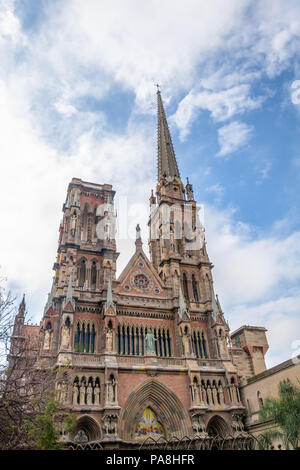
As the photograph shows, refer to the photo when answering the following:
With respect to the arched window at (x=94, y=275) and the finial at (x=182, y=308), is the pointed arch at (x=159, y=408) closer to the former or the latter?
the finial at (x=182, y=308)

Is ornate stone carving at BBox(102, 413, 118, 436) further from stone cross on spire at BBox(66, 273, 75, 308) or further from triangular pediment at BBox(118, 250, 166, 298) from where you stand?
triangular pediment at BBox(118, 250, 166, 298)

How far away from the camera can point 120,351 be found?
1216 inches

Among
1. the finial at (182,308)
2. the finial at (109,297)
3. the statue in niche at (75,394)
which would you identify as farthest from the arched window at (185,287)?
the statue in niche at (75,394)

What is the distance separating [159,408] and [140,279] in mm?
11383

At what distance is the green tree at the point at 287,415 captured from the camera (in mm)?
19078

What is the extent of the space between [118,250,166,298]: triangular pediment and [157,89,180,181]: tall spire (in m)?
15.1

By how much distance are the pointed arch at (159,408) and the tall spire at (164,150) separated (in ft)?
87.9

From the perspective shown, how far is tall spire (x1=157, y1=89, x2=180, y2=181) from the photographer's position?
48.2 meters

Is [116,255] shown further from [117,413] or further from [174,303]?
[117,413]

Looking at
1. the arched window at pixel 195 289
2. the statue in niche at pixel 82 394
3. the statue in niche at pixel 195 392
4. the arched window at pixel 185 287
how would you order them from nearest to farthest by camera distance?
the statue in niche at pixel 82 394 → the statue in niche at pixel 195 392 → the arched window at pixel 185 287 → the arched window at pixel 195 289

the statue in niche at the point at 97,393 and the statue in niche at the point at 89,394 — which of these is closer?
the statue in niche at the point at 89,394

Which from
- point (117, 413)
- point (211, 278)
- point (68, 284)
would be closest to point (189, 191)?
point (211, 278)

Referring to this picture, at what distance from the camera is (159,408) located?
2872 centimetres

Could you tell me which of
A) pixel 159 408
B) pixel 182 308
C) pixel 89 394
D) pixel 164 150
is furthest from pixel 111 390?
pixel 164 150
